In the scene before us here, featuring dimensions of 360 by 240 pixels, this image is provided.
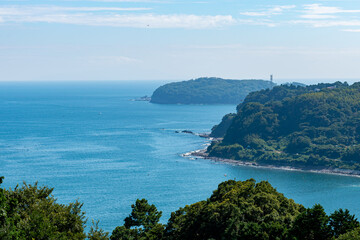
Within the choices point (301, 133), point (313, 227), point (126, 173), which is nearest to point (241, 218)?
point (313, 227)

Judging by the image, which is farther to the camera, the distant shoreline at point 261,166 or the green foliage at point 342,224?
the distant shoreline at point 261,166

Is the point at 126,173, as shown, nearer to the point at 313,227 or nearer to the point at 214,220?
the point at 214,220

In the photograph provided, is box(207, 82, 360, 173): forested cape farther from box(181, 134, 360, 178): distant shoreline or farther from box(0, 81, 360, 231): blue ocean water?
box(0, 81, 360, 231): blue ocean water

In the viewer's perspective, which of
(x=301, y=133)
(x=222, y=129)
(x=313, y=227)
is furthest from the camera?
(x=222, y=129)

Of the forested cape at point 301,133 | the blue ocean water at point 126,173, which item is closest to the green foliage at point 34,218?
the blue ocean water at point 126,173

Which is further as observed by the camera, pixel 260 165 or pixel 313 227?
pixel 260 165

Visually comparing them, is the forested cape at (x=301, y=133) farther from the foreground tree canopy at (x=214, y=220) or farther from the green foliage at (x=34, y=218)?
the green foliage at (x=34, y=218)

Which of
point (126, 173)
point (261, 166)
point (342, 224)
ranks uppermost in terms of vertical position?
point (342, 224)
